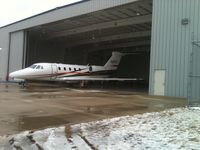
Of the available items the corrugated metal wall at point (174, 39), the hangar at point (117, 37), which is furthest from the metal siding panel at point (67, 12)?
the corrugated metal wall at point (174, 39)

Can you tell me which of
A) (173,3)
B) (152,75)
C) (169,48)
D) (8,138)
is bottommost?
(8,138)

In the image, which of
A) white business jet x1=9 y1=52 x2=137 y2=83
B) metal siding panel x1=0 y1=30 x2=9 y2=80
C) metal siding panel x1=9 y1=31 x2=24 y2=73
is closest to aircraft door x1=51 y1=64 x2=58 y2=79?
white business jet x1=9 y1=52 x2=137 y2=83

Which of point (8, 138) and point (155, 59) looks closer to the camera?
point (8, 138)

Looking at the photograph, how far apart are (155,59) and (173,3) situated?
371 cm

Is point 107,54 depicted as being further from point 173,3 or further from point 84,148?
point 84,148

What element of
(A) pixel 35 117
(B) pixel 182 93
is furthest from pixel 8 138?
(B) pixel 182 93

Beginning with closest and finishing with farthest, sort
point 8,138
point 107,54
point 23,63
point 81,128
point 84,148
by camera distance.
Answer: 1. point 84,148
2. point 8,138
3. point 81,128
4. point 23,63
5. point 107,54

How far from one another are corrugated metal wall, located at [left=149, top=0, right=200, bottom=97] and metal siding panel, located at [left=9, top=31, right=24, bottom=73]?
20.4 meters

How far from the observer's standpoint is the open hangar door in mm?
31098

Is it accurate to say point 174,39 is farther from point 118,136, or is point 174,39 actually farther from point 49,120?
point 118,136

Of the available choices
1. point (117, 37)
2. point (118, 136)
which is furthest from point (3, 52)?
point (118, 136)

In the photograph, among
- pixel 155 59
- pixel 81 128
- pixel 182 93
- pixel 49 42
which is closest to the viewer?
pixel 81 128

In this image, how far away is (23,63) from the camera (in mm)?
40344

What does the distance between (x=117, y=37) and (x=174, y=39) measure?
1844 centimetres
